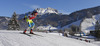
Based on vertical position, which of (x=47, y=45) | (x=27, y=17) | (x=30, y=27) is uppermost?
(x=27, y=17)

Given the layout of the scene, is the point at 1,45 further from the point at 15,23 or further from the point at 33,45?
the point at 15,23

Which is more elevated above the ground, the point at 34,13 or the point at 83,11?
the point at 83,11

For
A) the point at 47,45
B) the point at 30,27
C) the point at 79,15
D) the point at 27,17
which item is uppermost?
the point at 79,15

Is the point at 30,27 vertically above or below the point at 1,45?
above

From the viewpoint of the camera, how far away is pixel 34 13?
1038 cm

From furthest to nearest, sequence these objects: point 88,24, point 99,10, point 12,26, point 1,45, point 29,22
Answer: point 99,10
point 88,24
point 12,26
point 29,22
point 1,45

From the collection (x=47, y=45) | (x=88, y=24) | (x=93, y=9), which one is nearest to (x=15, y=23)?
(x=47, y=45)

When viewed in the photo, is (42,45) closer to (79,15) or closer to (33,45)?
(33,45)

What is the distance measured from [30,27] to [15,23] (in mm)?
27523

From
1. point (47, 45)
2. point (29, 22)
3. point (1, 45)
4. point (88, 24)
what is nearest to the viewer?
point (1, 45)

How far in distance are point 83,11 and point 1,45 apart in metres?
203

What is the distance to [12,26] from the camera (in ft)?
115

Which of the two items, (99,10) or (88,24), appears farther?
(99,10)

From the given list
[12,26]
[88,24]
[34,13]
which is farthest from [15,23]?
[88,24]
